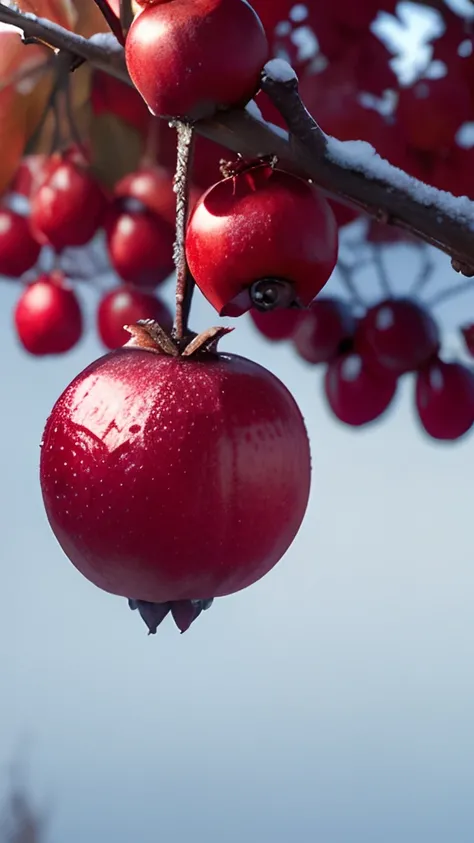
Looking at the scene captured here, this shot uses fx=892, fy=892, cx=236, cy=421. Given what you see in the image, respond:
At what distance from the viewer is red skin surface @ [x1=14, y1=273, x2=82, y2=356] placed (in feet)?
1.86

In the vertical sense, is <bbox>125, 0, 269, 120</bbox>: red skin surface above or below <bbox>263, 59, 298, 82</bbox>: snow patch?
above

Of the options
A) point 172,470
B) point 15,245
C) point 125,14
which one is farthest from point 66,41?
point 15,245

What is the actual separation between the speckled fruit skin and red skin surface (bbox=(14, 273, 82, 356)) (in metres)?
0.29

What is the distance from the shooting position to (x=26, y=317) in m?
0.58

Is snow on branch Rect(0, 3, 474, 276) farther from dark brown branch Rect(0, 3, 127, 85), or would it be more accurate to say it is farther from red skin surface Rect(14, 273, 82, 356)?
red skin surface Rect(14, 273, 82, 356)

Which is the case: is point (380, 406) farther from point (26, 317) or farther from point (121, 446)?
point (121, 446)

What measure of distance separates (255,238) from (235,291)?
16mm

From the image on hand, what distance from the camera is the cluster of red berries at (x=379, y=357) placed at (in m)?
0.54

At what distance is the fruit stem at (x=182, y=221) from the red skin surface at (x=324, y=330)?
29cm

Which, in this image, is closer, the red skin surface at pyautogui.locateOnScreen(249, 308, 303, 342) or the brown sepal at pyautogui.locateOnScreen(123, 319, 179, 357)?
the brown sepal at pyautogui.locateOnScreen(123, 319, 179, 357)

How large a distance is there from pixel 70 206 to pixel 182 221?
27 centimetres

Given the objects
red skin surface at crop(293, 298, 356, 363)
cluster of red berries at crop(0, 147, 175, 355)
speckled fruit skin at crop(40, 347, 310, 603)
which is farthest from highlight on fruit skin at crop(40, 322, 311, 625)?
red skin surface at crop(293, 298, 356, 363)

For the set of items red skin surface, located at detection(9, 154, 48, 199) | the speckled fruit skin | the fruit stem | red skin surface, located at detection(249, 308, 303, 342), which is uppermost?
red skin surface, located at detection(9, 154, 48, 199)

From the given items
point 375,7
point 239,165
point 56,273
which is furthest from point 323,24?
point 239,165
